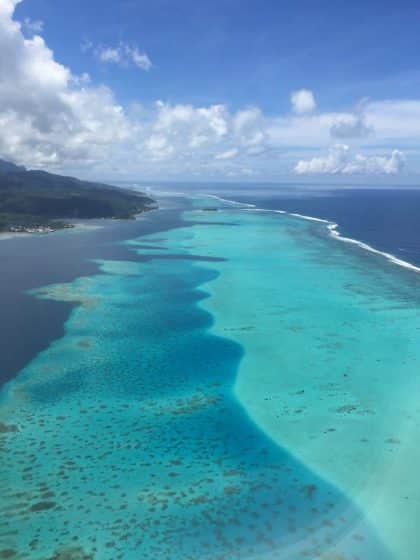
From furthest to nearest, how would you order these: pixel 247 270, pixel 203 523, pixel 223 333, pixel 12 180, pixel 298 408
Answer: pixel 12 180, pixel 247 270, pixel 223 333, pixel 298 408, pixel 203 523

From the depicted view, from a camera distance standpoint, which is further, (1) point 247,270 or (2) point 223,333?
(1) point 247,270

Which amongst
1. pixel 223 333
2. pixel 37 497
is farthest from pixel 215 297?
pixel 37 497

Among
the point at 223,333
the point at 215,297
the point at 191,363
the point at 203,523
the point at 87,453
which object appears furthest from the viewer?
the point at 215,297

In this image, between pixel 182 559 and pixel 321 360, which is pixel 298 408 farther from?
pixel 182 559

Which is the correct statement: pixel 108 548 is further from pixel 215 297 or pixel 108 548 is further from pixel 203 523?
pixel 215 297

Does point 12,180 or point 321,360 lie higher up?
point 12,180

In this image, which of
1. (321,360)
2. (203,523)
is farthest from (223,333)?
(203,523)
